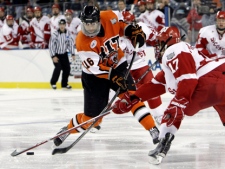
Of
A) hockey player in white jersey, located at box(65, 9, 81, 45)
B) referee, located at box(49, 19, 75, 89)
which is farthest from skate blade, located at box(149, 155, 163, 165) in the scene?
hockey player in white jersey, located at box(65, 9, 81, 45)

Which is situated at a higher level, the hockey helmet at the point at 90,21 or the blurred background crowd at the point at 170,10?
the hockey helmet at the point at 90,21

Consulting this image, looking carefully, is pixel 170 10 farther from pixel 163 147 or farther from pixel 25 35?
pixel 163 147

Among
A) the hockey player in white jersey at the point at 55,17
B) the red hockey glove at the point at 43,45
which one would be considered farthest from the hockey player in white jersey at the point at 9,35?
the hockey player in white jersey at the point at 55,17

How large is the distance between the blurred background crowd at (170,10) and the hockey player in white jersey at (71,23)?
84 mm

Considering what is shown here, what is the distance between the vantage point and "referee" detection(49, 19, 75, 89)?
1010 cm

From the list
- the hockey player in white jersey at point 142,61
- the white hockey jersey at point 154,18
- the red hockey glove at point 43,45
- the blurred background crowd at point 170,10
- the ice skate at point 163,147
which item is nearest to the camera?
the ice skate at point 163,147

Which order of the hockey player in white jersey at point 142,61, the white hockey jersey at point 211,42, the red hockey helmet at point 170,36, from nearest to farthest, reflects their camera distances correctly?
the red hockey helmet at point 170,36, the hockey player in white jersey at point 142,61, the white hockey jersey at point 211,42

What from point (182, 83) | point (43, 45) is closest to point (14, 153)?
point (182, 83)

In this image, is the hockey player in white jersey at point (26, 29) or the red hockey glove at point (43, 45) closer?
the red hockey glove at point (43, 45)

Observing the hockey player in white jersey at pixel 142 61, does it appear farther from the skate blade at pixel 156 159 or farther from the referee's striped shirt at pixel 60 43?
the referee's striped shirt at pixel 60 43

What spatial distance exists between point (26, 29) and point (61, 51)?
1.62 metres

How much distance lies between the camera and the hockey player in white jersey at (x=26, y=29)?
37.5 feet

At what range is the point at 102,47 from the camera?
462 cm

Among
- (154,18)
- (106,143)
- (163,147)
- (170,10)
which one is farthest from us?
(154,18)
